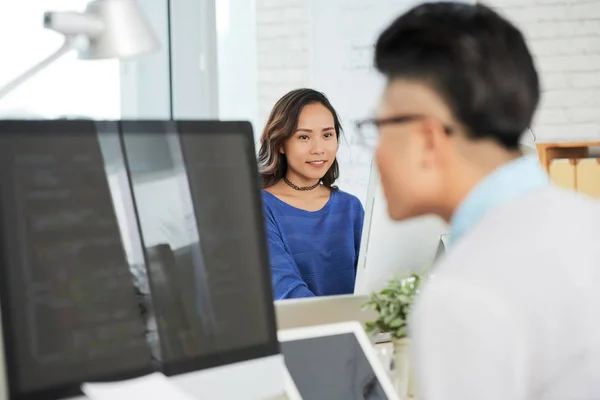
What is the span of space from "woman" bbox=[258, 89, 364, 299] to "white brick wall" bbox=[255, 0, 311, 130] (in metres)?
1.45

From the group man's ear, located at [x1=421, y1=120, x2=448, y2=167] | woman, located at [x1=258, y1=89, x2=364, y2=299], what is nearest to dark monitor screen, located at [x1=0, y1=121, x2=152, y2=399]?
man's ear, located at [x1=421, y1=120, x2=448, y2=167]

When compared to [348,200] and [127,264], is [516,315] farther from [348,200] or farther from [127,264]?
[348,200]

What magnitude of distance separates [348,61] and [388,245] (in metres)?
2.45

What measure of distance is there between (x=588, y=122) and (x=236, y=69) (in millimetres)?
1590

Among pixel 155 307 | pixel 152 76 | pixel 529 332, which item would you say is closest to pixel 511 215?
pixel 529 332

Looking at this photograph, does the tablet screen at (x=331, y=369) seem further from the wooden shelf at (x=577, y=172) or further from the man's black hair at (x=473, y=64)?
the wooden shelf at (x=577, y=172)

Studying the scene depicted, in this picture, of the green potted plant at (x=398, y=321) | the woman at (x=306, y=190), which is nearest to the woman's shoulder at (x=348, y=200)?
the woman at (x=306, y=190)

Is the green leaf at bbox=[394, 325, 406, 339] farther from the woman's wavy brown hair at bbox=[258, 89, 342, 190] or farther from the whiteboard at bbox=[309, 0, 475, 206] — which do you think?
the whiteboard at bbox=[309, 0, 475, 206]

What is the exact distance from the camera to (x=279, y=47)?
419 centimetres

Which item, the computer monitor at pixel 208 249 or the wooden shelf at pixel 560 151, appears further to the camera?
the wooden shelf at pixel 560 151

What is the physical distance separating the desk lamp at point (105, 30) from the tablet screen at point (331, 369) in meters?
0.73

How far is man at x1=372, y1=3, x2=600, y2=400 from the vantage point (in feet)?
2.55

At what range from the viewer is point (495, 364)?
0.77 m

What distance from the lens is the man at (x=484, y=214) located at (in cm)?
78
